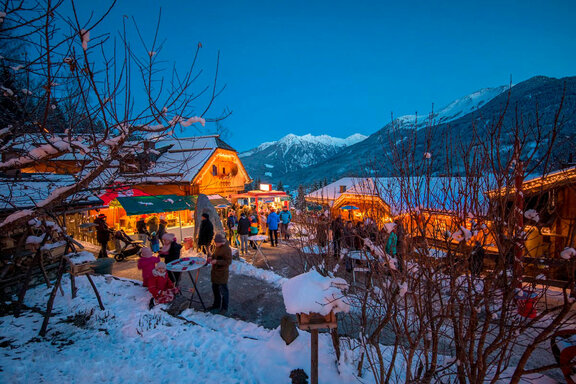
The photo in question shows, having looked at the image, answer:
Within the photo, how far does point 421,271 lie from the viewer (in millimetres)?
2809

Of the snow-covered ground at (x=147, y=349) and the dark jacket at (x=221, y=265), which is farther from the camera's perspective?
the dark jacket at (x=221, y=265)

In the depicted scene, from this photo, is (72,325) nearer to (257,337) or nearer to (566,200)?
(257,337)

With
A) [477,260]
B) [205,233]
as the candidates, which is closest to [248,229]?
[205,233]

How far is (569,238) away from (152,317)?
6469 millimetres

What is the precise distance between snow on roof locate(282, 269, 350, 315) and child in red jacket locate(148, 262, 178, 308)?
391 cm

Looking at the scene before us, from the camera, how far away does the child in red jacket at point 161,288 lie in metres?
6.10

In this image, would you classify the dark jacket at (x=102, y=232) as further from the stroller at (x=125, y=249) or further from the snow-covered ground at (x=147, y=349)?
the snow-covered ground at (x=147, y=349)

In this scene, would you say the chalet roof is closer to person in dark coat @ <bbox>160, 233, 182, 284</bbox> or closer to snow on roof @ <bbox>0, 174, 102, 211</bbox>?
snow on roof @ <bbox>0, 174, 102, 211</bbox>

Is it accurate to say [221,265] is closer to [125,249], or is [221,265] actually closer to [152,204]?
[125,249]

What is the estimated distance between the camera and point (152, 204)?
12.9m

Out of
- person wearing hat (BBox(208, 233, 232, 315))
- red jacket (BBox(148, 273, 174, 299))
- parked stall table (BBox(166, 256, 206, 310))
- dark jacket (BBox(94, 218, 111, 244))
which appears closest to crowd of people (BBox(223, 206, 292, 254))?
parked stall table (BBox(166, 256, 206, 310))

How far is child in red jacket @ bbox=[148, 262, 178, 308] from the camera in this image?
6.10 m

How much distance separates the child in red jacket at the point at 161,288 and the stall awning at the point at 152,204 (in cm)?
645

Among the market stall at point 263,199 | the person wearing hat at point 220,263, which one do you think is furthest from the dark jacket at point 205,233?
the market stall at point 263,199
